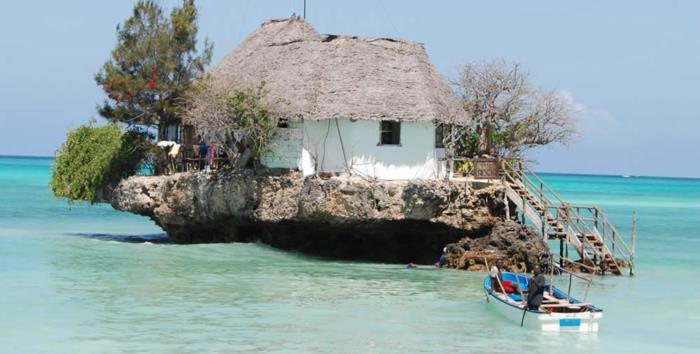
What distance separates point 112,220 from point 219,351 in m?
44.5

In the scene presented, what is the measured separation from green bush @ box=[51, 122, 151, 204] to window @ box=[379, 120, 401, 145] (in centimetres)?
1067

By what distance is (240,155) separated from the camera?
38.4 m

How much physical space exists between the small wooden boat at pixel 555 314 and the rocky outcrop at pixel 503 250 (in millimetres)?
7517

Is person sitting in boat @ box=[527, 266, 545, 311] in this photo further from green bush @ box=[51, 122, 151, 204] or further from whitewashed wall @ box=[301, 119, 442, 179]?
green bush @ box=[51, 122, 151, 204]

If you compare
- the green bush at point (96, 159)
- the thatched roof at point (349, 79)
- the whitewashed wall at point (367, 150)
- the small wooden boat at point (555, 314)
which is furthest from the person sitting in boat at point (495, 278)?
the green bush at point (96, 159)

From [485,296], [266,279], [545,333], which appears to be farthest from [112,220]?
[545,333]

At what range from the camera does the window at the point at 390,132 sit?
37.1 metres

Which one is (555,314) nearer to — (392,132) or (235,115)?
(392,132)

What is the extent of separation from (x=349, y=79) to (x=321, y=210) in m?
4.67

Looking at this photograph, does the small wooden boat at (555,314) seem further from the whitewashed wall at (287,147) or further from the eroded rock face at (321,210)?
the whitewashed wall at (287,147)

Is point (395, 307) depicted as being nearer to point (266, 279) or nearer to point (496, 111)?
point (266, 279)

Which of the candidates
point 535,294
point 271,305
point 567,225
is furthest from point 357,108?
point 535,294

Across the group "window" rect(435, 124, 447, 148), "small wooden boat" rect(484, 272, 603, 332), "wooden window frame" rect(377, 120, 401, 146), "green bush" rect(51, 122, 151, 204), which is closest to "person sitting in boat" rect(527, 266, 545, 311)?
"small wooden boat" rect(484, 272, 603, 332)

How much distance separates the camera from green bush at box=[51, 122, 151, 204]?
4303 cm
